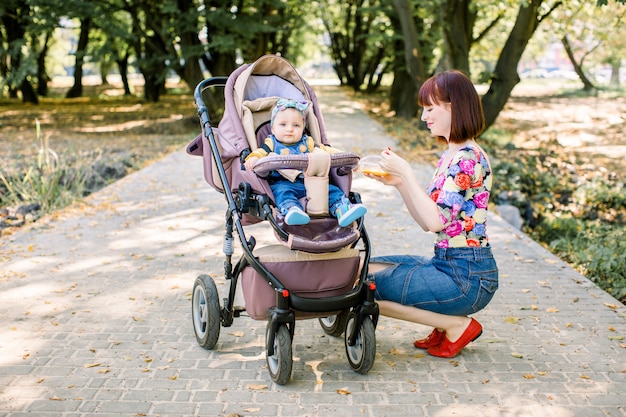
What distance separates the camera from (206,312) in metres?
4.73

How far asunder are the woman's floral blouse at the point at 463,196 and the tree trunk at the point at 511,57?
36.3ft

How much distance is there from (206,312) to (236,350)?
0.35m

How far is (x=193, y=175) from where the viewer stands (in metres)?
12.0

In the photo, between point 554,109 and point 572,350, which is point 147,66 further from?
point 572,350

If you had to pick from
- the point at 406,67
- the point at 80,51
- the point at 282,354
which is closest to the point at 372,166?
the point at 282,354

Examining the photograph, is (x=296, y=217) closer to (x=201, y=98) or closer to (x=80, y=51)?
(x=201, y=98)

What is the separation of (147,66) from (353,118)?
638cm

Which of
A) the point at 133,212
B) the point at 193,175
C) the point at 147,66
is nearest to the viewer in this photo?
the point at 133,212

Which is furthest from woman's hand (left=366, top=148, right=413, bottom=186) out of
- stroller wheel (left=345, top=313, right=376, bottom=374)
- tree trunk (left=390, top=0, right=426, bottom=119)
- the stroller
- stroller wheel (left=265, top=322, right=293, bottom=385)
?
tree trunk (left=390, top=0, right=426, bottom=119)

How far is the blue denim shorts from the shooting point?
4422 mm

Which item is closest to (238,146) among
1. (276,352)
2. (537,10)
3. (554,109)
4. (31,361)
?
(276,352)

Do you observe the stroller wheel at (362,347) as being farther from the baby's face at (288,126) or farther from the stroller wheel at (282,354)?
the baby's face at (288,126)

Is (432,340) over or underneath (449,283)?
underneath

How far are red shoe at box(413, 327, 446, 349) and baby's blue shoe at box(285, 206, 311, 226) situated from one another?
146 centimetres
